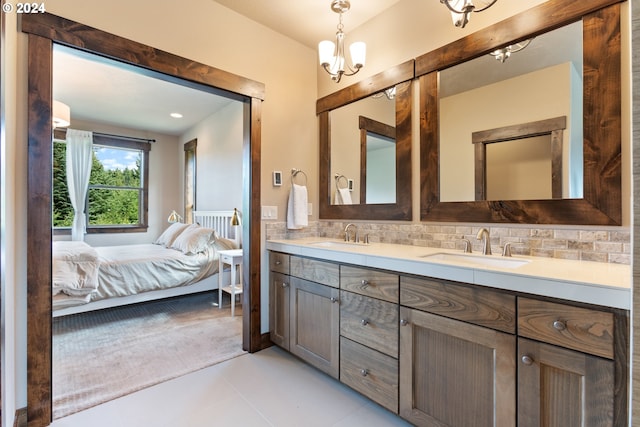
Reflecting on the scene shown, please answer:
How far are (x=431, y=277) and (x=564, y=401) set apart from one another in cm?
63

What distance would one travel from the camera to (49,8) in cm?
164

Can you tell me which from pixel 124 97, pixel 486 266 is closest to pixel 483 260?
pixel 486 266

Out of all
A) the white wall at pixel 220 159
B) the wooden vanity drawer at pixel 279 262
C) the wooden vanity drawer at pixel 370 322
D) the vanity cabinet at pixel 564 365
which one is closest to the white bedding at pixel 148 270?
the white wall at pixel 220 159

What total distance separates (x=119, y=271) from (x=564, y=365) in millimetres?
3613

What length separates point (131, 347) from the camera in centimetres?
255

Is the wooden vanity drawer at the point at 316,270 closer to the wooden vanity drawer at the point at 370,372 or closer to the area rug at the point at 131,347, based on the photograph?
the wooden vanity drawer at the point at 370,372

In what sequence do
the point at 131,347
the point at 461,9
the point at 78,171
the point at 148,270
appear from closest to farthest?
the point at 461,9, the point at 131,347, the point at 148,270, the point at 78,171

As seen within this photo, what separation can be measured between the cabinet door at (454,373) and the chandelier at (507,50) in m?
1.54

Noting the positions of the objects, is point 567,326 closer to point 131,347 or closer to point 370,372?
point 370,372

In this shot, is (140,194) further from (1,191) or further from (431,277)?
(431,277)

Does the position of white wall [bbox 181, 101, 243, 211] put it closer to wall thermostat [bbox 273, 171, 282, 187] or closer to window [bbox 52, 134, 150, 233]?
window [bbox 52, 134, 150, 233]

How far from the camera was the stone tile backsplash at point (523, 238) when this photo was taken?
4.61 ft

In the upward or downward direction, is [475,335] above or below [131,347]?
above

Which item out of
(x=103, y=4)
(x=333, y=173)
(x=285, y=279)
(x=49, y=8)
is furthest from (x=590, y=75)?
(x=49, y=8)
